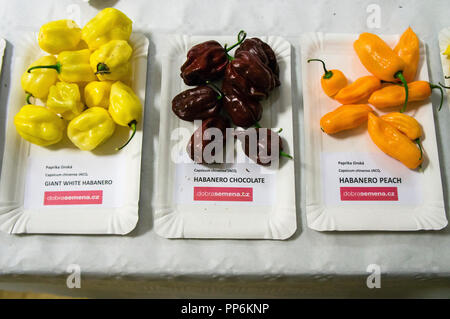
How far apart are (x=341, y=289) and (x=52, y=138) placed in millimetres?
870

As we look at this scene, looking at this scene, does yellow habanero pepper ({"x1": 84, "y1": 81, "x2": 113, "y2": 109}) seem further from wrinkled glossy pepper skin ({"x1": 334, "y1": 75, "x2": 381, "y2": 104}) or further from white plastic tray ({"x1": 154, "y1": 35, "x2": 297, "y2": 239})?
wrinkled glossy pepper skin ({"x1": 334, "y1": 75, "x2": 381, "y2": 104})

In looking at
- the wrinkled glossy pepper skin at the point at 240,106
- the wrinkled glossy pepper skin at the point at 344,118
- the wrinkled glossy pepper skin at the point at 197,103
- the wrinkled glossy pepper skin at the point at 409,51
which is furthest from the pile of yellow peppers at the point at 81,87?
the wrinkled glossy pepper skin at the point at 409,51

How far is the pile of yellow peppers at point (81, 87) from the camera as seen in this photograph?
85 cm

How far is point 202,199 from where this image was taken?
87cm

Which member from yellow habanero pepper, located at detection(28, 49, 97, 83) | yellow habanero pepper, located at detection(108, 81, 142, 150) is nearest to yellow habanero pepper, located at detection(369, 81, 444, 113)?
yellow habanero pepper, located at detection(108, 81, 142, 150)

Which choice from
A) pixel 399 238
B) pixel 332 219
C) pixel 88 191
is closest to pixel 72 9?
pixel 88 191

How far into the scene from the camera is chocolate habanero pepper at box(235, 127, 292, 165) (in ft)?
2.81

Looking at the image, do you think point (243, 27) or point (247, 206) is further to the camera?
point (243, 27)

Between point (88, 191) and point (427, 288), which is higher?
point (88, 191)

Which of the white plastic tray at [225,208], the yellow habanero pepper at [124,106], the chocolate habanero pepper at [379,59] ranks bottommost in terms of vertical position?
the white plastic tray at [225,208]

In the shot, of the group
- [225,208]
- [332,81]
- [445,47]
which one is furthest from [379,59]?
[225,208]

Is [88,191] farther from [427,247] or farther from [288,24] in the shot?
[427,247]

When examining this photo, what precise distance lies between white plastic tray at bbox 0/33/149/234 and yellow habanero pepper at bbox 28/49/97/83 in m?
0.13

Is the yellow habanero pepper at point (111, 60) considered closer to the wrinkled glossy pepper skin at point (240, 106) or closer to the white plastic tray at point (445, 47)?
the wrinkled glossy pepper skin at point (240, 106)
